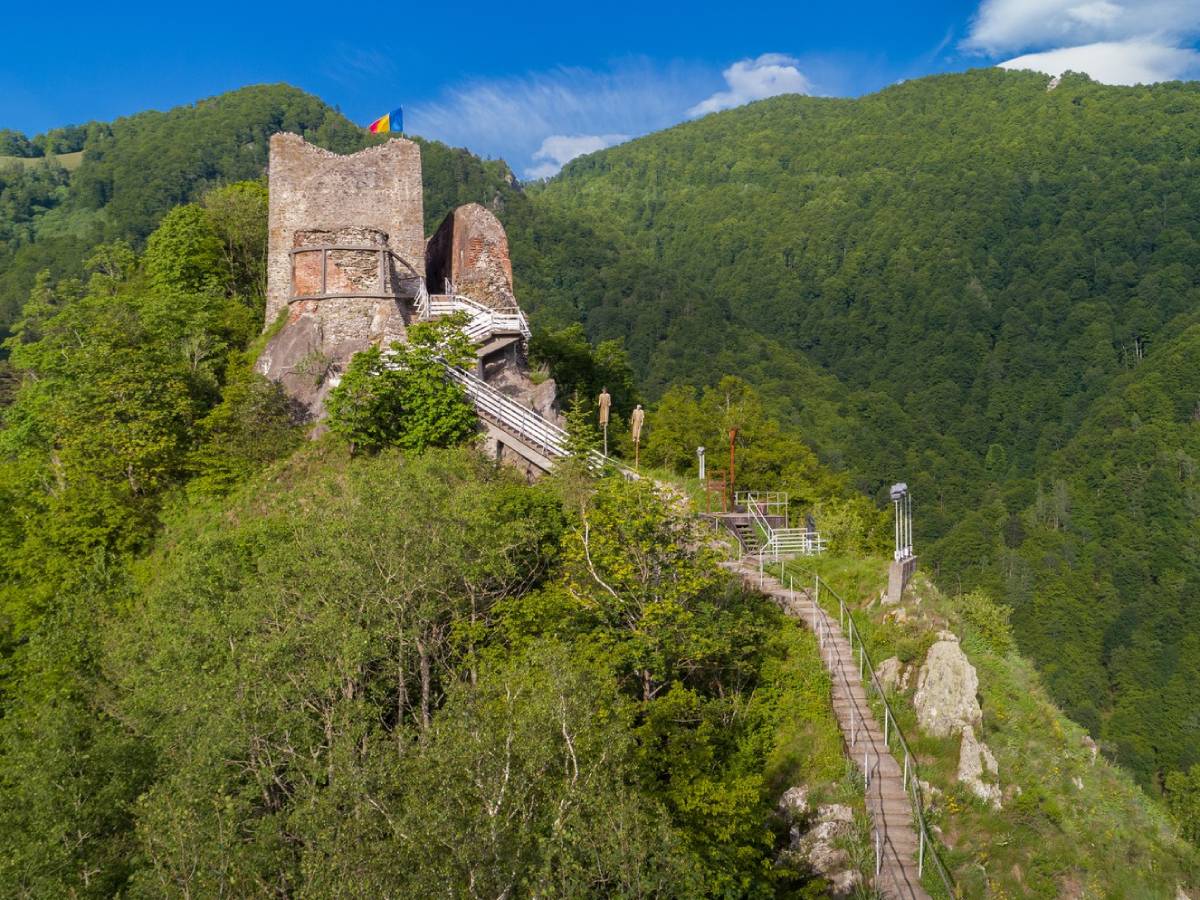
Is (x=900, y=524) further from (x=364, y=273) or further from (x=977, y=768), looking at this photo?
(x=364, y=273)

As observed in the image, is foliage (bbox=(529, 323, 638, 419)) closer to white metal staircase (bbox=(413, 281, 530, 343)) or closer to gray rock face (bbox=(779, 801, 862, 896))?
white metal staircase (bbox=(413, 281, 530, 343))

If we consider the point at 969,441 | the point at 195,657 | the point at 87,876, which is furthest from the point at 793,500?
the point at 969,441

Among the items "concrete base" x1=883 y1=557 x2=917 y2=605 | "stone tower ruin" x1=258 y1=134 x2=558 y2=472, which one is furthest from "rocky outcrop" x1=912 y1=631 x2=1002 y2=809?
"stone tower ruin" x1=258 y1=134 x2=558 y2=472

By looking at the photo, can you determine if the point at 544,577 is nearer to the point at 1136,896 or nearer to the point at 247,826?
the point at 247,826

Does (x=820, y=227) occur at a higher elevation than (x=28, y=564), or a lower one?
higher

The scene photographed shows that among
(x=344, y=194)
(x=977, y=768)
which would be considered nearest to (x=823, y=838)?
(x=977, y=768)

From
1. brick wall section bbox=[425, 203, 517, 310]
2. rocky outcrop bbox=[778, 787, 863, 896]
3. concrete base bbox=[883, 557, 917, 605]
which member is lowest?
rocky outcrop bbox=[778, 787, 863, 896]
